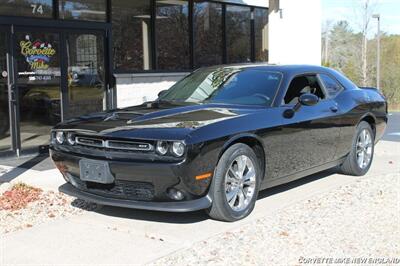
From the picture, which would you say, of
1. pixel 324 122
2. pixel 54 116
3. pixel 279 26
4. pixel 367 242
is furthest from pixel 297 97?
pixel 279 26

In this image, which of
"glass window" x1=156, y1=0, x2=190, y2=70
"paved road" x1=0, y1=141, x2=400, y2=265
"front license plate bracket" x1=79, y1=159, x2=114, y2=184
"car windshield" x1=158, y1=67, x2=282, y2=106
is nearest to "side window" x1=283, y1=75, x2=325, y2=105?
"car windshield" x1=158, y1=67, x2=282, y2=106

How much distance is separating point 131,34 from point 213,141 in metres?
7.01

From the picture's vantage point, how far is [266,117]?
5.65 m

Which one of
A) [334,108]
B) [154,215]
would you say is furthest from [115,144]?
[334,108]

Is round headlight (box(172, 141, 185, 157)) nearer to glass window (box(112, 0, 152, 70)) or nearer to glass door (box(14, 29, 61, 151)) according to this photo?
glass door (box(14, 29, 61, 151))

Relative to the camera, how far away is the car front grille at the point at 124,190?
4.90 m

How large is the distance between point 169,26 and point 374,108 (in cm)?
587

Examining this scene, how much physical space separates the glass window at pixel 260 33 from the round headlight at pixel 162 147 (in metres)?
10.5

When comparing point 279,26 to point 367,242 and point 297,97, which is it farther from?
point 367,242

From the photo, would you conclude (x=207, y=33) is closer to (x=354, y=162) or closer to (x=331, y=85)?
(x=331, y=85)

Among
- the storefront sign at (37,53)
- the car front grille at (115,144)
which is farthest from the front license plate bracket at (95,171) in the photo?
the storefront sign at (37,53)

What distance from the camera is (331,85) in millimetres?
7133

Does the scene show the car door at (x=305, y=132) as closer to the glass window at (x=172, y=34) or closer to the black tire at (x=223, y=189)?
the black tire at (x=223, y=189)

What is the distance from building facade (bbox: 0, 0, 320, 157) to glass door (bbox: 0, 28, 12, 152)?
0.05 feet
